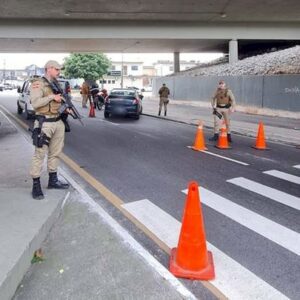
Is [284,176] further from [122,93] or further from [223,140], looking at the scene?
[122,93]

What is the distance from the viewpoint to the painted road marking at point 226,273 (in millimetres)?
3692

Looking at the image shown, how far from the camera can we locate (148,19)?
25797 millimetres

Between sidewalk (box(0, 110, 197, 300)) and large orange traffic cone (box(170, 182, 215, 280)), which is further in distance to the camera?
large orange traffic cone (box(170, 182, 215, 280))

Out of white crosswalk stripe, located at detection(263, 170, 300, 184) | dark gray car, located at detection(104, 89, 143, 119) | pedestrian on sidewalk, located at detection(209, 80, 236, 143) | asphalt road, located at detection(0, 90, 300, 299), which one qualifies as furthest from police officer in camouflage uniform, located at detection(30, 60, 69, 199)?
dark gray car, located at detection(104, 89, 143, 119)

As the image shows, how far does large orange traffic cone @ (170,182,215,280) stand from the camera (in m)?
3.99

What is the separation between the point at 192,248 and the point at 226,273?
0.42 metres

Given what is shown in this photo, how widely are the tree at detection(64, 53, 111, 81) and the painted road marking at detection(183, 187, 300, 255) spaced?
69.0 meters

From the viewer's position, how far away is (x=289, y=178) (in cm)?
820

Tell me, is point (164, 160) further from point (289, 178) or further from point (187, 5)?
point (187, 5)

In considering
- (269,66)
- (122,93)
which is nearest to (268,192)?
(122,93)

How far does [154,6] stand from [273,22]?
34.0 ft

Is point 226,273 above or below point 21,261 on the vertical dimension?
below

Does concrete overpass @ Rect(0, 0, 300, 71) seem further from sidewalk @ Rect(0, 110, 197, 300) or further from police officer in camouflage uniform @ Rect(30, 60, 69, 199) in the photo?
sidewalk @ Rect(0, 110, 197, 300)

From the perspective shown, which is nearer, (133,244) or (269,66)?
(133,244)
